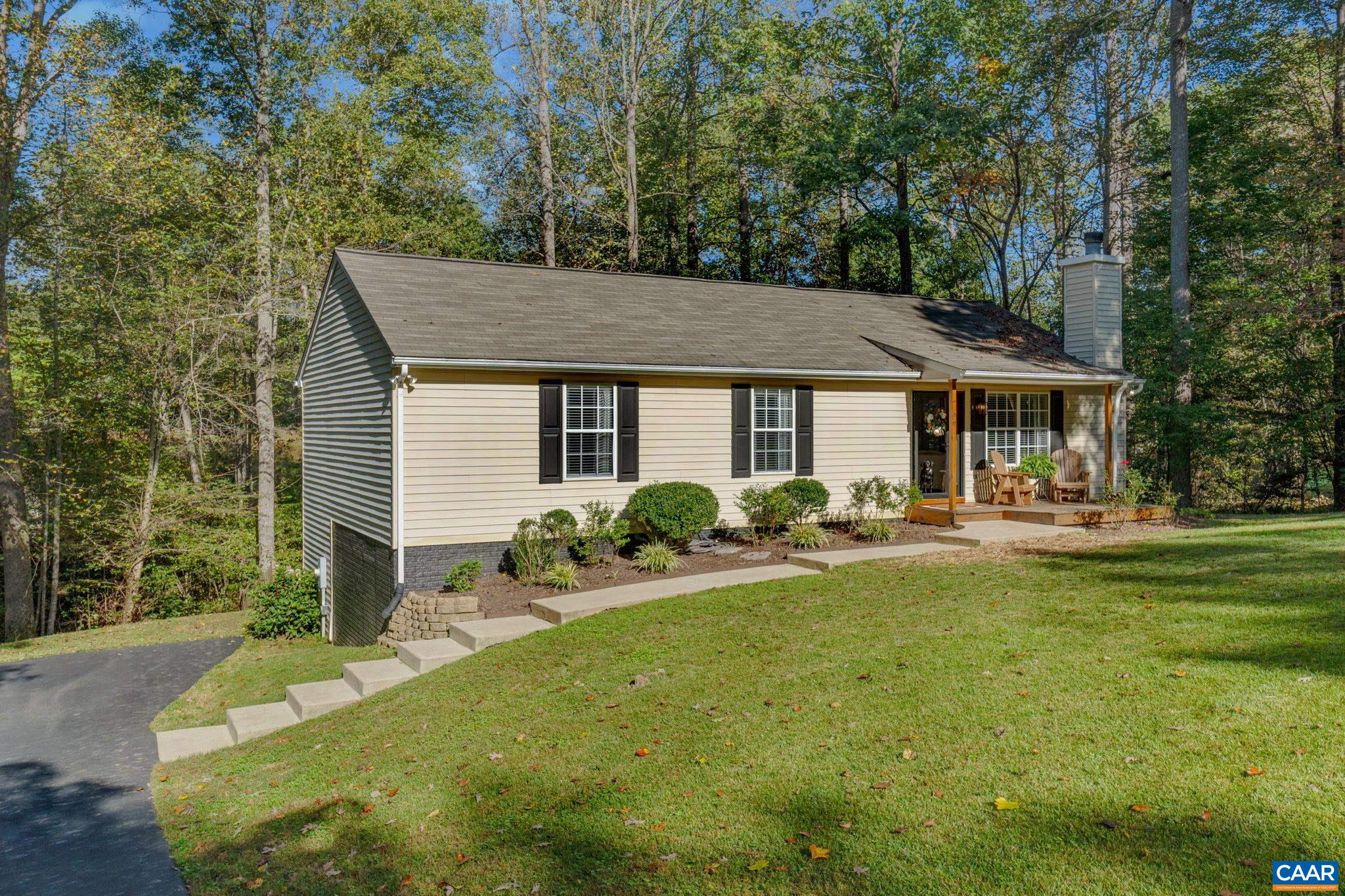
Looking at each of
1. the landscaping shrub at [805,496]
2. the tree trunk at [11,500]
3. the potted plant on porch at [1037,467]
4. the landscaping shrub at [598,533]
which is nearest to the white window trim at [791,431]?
the landscaping shrub at [805,496]

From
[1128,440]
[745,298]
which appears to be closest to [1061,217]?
[1128,440]

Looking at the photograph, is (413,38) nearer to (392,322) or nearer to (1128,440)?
(392,322)

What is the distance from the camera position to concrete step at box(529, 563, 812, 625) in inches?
352

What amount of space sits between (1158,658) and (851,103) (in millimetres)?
22098

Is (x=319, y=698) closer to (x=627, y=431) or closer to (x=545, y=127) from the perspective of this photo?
(x=627, y=431)

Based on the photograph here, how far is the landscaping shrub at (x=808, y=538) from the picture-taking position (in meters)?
11.9

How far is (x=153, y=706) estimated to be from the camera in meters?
9.83

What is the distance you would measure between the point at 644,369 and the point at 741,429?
6.68 feet

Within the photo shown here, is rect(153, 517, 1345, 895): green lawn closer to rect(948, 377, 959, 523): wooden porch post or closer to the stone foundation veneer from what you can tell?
the stone foundation veneer

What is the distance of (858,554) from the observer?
1095cm

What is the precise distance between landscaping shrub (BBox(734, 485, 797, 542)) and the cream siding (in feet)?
1.11

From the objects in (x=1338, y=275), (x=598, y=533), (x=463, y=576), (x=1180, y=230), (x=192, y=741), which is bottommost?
(x=192, y=741)

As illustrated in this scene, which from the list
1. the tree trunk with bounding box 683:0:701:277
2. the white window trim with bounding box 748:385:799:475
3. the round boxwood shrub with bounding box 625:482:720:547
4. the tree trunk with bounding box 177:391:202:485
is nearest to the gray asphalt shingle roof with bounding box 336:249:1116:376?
the white window trim with bounding box 748:385:799:475

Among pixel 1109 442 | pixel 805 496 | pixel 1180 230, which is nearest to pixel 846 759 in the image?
pixel 805 496
